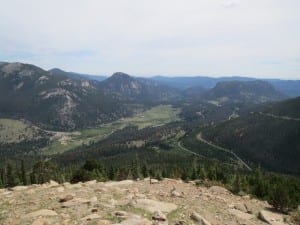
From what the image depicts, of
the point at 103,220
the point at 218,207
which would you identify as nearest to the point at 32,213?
the point at 103,220

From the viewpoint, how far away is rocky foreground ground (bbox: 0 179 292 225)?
37438 mm

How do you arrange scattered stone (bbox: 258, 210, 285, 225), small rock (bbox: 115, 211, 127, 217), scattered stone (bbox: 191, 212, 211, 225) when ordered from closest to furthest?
small rock (bbox: 115, 211, 127, 217), scattered stone (bbox: 191, 212, 211, 225), scattered stone (bbox: 258, 210, 285, 225)

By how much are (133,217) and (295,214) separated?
23.8m

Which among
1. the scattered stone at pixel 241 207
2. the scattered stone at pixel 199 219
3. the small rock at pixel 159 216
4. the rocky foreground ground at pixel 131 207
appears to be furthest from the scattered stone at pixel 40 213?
the scattered stone at pixel 241 207

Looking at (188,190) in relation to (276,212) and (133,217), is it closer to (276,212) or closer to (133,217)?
(276,212)

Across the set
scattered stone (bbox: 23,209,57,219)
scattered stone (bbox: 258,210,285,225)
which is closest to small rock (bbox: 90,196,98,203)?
scattered stone (bbox: 23,209,57,219)

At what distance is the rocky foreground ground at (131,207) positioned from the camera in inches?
1474

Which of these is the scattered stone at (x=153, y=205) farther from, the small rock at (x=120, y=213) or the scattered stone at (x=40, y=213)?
the scattered stone at (x=40, y=213)

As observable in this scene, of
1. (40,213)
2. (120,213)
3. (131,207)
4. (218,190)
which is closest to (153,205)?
(131,207)

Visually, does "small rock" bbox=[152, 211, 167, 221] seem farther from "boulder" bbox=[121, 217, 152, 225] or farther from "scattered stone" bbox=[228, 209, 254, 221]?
"scattered stone" bbox=[228, 209, 254, 221]

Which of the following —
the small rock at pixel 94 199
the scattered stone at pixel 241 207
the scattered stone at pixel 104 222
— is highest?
the scattered stone at pixel 104 222

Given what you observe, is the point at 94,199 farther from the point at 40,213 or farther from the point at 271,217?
the point at 271,217

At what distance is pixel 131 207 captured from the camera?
4084 centimetres

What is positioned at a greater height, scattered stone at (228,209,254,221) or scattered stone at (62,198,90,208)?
scattered stone at (62,198,90,208)
